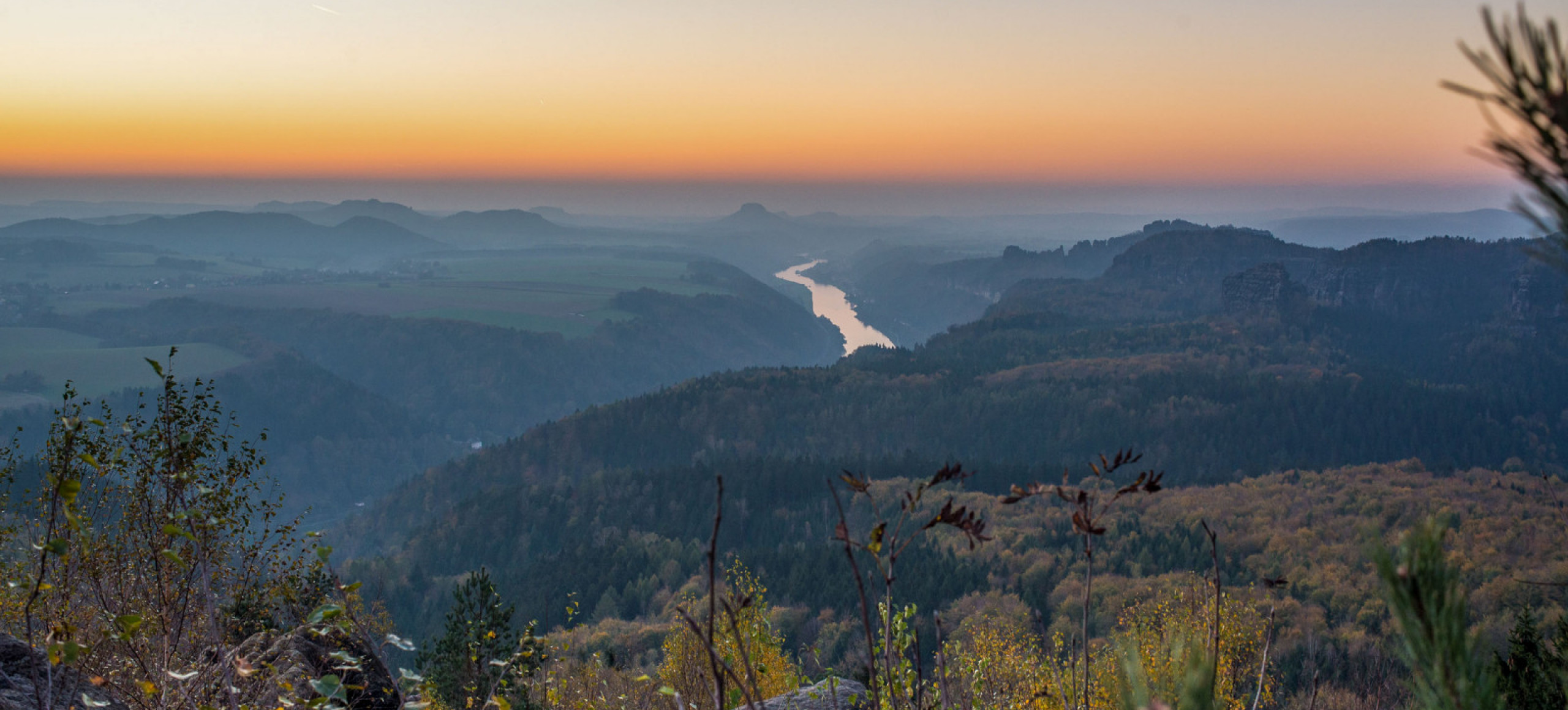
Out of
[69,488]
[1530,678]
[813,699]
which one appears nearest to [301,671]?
[813,699]

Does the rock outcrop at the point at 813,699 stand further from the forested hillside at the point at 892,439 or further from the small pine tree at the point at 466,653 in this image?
the forested hillside at the point at 892,439

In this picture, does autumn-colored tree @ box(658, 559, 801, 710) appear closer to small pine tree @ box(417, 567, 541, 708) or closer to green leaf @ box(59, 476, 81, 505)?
small pine tree @ box(417, 567, 541, 708)

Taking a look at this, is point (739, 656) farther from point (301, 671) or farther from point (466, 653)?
point (466, 653)

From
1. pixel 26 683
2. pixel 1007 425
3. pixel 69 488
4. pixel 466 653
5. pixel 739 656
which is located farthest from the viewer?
pixel 1007 425

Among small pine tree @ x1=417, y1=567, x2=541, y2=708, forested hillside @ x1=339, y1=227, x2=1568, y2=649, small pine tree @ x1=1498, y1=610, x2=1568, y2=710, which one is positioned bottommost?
forested hillside @ x1=339, y1=227, x2=1568, y2=649

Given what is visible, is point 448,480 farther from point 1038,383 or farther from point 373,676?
point 373,676

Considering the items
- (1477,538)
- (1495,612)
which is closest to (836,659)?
(1495,612)

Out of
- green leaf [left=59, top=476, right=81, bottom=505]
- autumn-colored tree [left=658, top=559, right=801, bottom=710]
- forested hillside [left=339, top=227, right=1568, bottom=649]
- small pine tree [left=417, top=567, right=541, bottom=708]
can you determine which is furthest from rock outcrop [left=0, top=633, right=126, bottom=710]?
forested hillside [left=339, top=227, right=1568, bottom=649]
